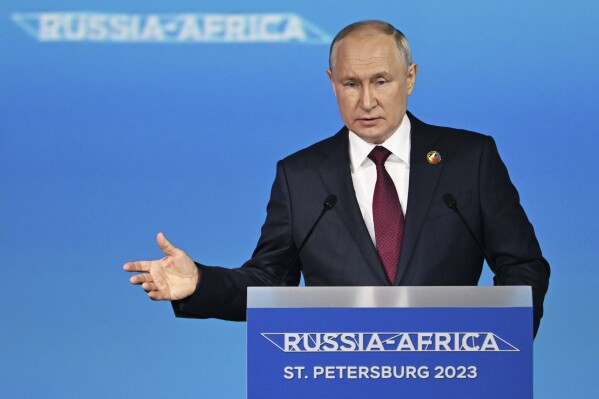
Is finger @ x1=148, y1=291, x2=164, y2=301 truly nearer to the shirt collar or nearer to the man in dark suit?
the man in dark suit

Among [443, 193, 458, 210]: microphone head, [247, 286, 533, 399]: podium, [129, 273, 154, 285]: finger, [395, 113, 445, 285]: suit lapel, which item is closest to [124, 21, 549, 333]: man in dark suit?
[395, 113, 445, 285]: suit lapel

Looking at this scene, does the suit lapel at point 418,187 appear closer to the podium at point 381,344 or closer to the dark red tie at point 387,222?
the dark red tie at point 387,222

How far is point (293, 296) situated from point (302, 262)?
58cm

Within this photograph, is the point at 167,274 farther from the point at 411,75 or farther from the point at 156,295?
the point at 411,75

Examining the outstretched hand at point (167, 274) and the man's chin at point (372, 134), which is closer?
the outstretched hand at point (167, 274)

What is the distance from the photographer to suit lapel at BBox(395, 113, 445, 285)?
7.88 feet

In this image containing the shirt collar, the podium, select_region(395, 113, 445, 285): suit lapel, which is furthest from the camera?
the shirt collar

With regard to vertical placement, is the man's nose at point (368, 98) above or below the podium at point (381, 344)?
above

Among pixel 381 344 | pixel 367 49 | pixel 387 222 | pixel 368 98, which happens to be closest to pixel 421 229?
pixel 387 222

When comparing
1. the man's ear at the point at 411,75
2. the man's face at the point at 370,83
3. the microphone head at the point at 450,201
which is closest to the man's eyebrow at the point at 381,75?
the man's face at the point at 370,83

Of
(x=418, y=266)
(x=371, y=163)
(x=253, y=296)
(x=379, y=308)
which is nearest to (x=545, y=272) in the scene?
(x=418, y=266)

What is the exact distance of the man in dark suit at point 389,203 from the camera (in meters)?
2.41

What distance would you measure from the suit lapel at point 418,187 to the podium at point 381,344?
0.46 meters

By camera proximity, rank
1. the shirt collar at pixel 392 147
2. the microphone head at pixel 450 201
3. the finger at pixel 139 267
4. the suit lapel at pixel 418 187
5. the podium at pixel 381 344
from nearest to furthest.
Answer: the podium at pixel 381 344
the finger at pixel 139 267
the microphone head at pixel 450 201
the suit lapel at pixel 418 187
the shirt collar at pixel 392 147
